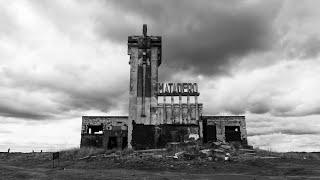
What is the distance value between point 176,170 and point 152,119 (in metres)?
19.7

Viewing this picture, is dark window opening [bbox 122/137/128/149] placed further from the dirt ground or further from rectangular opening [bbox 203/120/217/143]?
the dirt ground

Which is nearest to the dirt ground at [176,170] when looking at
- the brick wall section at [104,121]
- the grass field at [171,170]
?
the grass field at [171,170]

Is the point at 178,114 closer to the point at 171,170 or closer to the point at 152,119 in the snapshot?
the point at 152,119

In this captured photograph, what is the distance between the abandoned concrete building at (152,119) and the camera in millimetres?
43469

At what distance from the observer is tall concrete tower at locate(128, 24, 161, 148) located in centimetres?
4613

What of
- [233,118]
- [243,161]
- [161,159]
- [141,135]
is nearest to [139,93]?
[141,135]

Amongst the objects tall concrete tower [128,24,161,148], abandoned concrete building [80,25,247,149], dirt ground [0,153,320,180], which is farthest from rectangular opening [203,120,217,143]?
dirt ground [0,153,320,180]

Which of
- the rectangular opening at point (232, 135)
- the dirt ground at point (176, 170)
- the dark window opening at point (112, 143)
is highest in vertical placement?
the rectangular opening at point (232, 135)

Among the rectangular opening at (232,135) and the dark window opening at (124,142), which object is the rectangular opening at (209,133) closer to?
the rectangular opening at (232,135)

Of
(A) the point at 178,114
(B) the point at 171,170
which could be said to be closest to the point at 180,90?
(A) the point at 178,114

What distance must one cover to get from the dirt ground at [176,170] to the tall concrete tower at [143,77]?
1407 centimetres

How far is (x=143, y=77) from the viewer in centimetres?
4772

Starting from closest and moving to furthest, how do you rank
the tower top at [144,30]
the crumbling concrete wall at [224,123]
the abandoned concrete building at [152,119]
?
the abandoned concrete building at [152,119] → the crumbling concrete wall at [224,123] → the tower top at [144,30]

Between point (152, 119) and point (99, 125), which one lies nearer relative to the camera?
point (152, 119)
